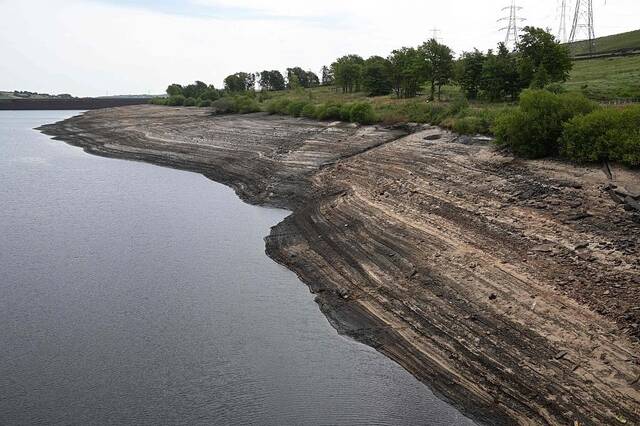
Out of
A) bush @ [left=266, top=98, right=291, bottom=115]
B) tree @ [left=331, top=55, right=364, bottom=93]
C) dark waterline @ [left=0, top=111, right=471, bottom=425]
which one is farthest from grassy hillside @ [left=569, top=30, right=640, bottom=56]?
dark waterline @ [left=0, top=111, right=471, bottom=425]

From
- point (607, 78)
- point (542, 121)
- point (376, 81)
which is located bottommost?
point (542, 121)

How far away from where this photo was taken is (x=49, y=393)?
41.1 ft

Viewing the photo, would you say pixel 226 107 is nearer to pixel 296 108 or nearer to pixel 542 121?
pixel 296 108

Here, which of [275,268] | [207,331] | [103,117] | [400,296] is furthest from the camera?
[103,117]

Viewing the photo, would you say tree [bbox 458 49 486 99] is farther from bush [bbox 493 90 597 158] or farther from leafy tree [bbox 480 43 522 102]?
bush [bbox 493 90 597 158]

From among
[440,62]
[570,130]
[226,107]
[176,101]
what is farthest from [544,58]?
[176,101]

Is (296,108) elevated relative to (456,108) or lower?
lower

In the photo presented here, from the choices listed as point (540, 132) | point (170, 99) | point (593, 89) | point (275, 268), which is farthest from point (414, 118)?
point (170, 99)

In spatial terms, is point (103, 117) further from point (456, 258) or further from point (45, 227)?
point (456, 258)

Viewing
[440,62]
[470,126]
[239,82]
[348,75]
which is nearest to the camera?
[470,126]

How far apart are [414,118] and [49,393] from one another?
2862 centimetres

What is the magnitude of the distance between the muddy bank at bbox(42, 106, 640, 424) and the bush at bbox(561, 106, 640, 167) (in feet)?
2.24

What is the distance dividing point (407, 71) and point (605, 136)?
3118 cm

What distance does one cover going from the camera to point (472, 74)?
4184 centimetres
